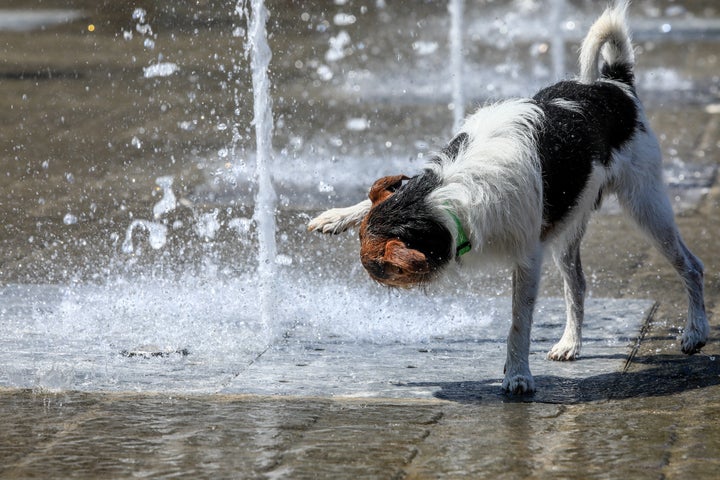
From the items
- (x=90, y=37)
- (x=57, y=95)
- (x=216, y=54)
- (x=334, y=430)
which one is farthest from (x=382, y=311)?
(x=90, y=37)

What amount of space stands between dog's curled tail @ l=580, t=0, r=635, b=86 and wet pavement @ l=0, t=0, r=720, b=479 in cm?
109

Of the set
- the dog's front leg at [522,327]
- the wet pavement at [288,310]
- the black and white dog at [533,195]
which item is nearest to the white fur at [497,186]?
the black and white dog at [533,195]

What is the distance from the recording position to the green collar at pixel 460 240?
4.59m

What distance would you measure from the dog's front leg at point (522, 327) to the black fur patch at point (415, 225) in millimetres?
506

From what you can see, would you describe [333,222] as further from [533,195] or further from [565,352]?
[565,352]

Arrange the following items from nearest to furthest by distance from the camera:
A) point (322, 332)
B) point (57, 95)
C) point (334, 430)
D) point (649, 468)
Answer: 1. point (649, 468)
2. point (334, 430)
3. point (322, 332)
4. point (57, 95)

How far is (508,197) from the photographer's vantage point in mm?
4703

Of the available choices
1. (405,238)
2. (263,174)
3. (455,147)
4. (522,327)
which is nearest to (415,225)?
(405,238)

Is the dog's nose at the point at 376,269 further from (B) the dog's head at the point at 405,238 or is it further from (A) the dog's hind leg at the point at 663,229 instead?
(A) the dog's hind leg at the point at 663,229

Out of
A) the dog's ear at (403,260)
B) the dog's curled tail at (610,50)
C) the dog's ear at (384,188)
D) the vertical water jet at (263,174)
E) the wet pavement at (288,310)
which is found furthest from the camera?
the vertical water jet at (263,174)

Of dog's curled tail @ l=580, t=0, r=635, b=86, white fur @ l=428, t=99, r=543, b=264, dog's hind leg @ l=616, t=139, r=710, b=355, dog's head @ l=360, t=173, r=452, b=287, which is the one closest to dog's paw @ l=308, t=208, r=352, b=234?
dog's head @ l=360, t=173, r=452, b=287

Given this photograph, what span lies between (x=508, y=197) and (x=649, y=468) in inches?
50.8

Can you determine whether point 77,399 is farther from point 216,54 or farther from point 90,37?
point 90,37

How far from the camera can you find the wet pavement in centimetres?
414
